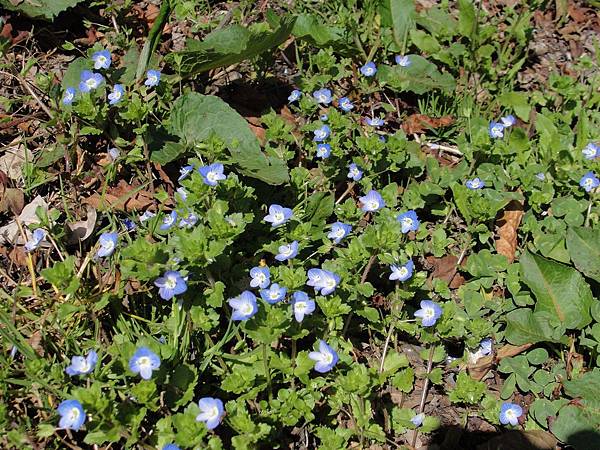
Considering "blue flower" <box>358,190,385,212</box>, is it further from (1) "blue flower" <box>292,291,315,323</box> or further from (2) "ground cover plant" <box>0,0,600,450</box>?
(1) "blue flower" <box>292,291,315,323</box>

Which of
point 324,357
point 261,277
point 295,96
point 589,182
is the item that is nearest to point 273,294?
point 261,277

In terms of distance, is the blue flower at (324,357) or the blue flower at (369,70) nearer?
the blue flower at (324,357)

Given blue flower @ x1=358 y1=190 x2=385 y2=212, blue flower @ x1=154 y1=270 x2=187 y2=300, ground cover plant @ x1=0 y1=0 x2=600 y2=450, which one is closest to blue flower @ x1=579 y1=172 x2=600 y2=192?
ground cover plant @ x1=0 y1=0 x2=600 y2=450

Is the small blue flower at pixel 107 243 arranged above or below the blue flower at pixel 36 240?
above

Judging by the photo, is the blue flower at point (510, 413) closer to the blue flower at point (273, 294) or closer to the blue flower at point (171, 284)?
the blue flower at point (273, 294)

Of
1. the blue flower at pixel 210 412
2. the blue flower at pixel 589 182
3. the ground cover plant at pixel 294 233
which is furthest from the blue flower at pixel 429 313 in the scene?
the blue flower at pixel 589 182

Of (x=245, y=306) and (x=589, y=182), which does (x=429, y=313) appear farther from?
(x=589, y=182)

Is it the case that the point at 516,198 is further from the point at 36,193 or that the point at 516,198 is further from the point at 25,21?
the point at 25,21
